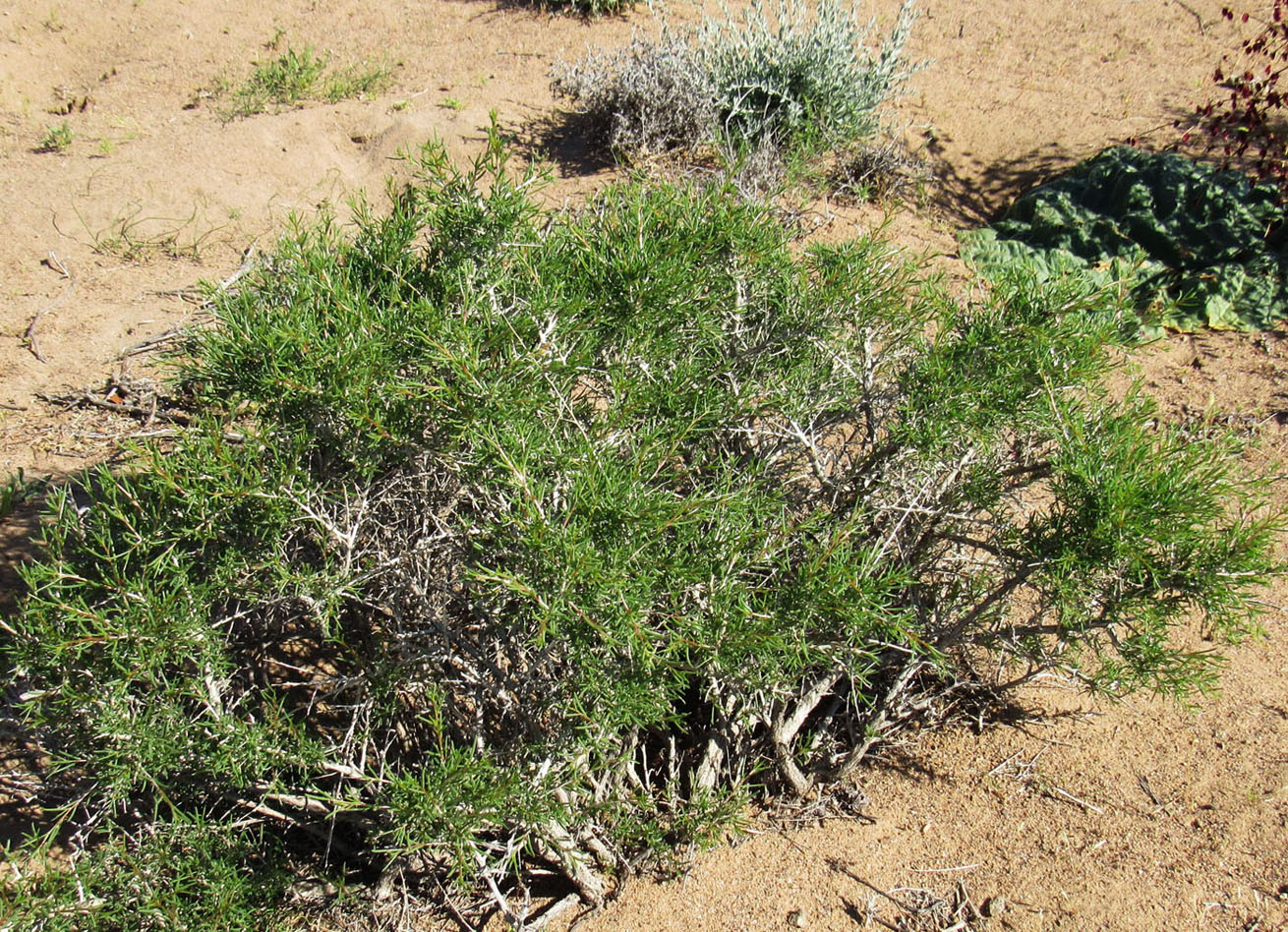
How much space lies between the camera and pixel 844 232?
18.2 feet

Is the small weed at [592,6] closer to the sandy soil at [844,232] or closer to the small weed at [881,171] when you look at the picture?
the sandy soil at [844,232]

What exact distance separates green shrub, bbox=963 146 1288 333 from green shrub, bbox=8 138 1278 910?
8.51 feet

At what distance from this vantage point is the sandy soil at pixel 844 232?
2.72 meters

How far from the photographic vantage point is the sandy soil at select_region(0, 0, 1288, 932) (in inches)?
107

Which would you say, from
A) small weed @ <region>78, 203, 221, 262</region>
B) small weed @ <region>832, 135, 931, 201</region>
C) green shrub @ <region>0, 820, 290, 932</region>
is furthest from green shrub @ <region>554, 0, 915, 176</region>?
green shrub @ <region>0, 820, 290, 932</region>

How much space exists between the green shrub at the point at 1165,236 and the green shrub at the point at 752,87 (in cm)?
118

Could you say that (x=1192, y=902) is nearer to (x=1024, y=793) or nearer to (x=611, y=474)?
(x=1024, y=793)

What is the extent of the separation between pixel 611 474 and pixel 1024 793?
5.97ft

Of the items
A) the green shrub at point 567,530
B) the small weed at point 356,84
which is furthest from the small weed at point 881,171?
the small weed at point 356,84

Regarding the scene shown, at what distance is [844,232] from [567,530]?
4161 millimetres

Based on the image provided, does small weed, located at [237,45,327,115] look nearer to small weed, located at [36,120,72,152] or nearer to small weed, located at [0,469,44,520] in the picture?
small weed, located at [36,120,72,152]

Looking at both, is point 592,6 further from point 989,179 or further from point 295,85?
point 989,179

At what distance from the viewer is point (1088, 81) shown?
6.54 m

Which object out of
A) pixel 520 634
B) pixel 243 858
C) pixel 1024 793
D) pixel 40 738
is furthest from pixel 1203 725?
pixel 40 738
